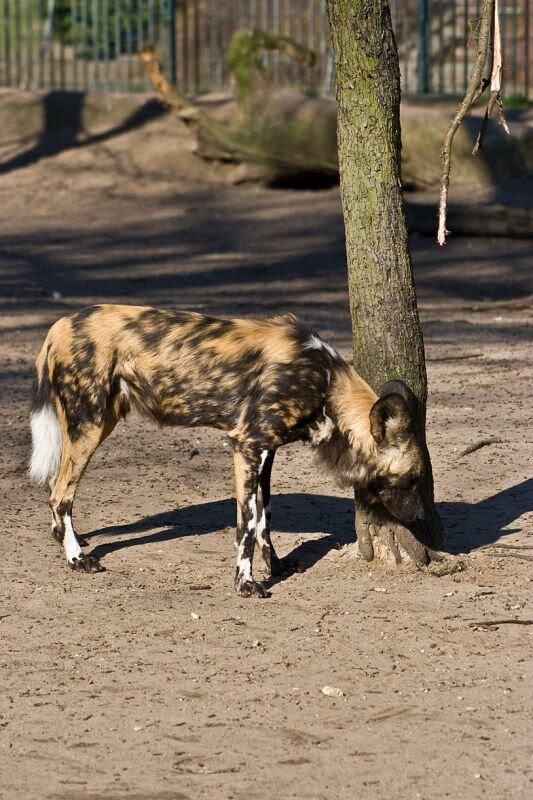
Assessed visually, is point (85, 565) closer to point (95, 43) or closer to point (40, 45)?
point (95, 43)

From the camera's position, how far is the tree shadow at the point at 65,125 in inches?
619

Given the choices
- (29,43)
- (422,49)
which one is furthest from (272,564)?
(29,43)

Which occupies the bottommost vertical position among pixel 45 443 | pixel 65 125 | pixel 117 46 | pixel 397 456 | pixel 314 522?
pixel 314 522

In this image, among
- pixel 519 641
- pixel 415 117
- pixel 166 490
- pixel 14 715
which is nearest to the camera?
pixel 14 715

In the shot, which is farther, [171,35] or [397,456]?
[171,35]

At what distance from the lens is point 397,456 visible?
16.0ft

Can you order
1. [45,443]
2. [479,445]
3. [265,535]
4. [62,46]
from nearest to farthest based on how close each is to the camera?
[265,535]
[45,443]
[479,445]
[62,46]

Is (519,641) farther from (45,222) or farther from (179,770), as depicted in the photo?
(45,222)

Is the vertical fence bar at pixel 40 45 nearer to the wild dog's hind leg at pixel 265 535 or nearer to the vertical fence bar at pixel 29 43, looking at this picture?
the vertical fence bar at pixel 29 43

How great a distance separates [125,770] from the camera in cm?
353

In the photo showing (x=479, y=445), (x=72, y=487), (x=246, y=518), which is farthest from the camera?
(x=479, y=445)

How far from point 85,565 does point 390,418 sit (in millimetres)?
1480

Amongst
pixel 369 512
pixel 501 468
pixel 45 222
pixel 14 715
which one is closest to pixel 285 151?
pixel 45 222

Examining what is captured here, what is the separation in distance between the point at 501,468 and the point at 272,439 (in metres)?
1.93
